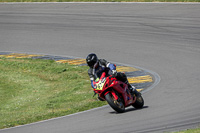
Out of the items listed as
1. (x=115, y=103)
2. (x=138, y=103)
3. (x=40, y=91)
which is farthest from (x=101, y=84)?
(x=40, y=91)

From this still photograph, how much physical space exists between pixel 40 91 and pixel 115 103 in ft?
19.4

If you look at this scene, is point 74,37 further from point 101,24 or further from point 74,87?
point 74,87

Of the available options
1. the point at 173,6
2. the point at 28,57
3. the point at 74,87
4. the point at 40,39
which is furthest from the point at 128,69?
the point at 173,6

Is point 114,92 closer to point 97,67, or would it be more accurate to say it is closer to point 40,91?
point 97,67

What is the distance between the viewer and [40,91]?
16.6m

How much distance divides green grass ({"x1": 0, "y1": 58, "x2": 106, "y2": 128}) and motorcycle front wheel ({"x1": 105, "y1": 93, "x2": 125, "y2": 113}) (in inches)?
69.9

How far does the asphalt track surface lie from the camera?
35.3ft

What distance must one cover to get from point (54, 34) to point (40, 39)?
3.32 ft

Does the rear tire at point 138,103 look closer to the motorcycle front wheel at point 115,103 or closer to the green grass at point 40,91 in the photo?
the motorcycle front wheel at point 115,103

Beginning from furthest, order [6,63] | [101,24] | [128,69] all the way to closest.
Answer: [101,24] → [6,63] → [128,69]

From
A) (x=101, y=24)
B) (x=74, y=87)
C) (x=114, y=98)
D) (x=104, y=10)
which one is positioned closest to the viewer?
(x=114, y=98)

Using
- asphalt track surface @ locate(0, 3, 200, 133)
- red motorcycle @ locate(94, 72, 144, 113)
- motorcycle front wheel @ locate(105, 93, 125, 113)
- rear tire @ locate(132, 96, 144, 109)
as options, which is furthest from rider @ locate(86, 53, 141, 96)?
asphalt track surface @ locate(0, 3, 200, 133)

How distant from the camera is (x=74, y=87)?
1625 cm

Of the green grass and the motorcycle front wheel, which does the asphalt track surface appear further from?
the green grass
